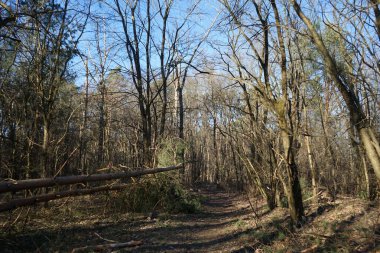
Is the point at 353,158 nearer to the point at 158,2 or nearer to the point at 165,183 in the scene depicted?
the point at 165,183

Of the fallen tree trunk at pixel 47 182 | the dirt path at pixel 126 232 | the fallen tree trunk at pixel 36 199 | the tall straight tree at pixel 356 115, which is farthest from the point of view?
the dirt path at pixel 126 232

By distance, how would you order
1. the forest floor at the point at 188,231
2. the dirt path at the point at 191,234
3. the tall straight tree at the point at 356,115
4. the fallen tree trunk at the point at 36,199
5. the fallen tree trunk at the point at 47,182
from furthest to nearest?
1. the dirt path at the point at 191,234
2. the fallen tree trunk at the point at 36,199
3. the forest floor at the point at 188,231
4. the fallen tree trunk at the point at 47,182
5. the tall straight tree at the point at 356,115

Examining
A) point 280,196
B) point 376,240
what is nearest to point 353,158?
point 280,196

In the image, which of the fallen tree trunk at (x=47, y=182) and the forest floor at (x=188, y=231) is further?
the forest floor at (x=188, y=231)

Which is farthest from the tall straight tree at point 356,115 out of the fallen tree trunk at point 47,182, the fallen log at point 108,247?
the fallen tree trunk at point 47,182

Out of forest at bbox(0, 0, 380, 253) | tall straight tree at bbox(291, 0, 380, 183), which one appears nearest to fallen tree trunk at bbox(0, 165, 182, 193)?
forest at bbox(0, 0, 380, 253)

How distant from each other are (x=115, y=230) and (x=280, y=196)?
532cm

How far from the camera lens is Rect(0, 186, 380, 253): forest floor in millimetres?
5906

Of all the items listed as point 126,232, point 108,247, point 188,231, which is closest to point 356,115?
point 108,247

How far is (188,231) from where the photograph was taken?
805cm

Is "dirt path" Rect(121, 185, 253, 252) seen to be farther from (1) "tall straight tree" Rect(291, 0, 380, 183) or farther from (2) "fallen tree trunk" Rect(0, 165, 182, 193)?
(1) "tall straight tree" Rect(291, 0, 380, 183)

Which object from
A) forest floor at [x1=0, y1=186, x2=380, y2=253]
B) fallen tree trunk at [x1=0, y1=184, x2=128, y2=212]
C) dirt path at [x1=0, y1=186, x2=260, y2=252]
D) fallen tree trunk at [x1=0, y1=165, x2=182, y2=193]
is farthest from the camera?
dirt path at [x1=0, y1=186, x2=260, y2=252]

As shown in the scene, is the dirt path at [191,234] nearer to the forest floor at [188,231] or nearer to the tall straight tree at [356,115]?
the forest floor at [188,231]

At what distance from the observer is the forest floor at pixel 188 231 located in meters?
5.91
